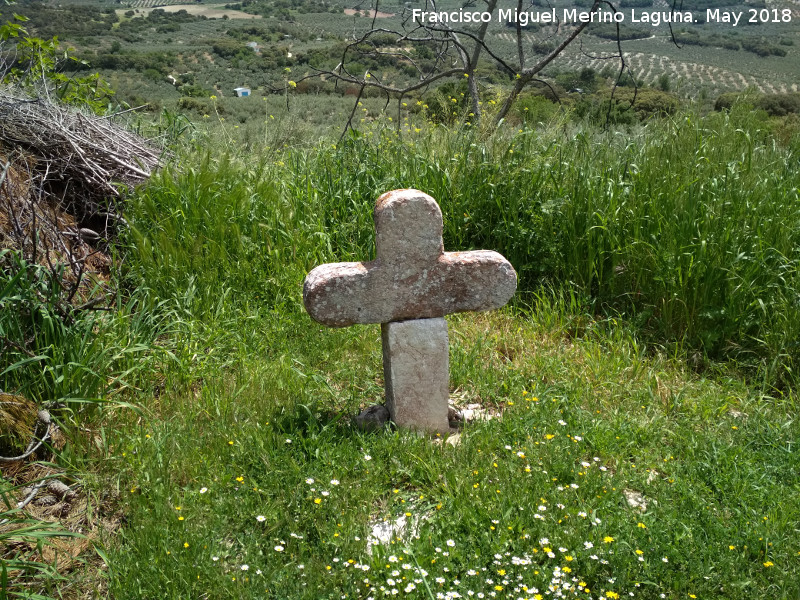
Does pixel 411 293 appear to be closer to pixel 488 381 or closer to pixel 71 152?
pixel 488 381

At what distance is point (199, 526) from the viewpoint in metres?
2.89

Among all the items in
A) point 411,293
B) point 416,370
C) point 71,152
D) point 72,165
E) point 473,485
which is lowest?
point 473,485

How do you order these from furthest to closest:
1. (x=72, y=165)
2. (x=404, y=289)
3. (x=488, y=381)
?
(x=72, y=165)
(x=488, y=381)
(x=404, y=289)

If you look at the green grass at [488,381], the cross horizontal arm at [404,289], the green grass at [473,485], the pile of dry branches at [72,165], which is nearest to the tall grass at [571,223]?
the green grass at [488,381]

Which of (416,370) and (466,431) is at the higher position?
(416,370)

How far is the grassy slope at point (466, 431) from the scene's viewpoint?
2684mm

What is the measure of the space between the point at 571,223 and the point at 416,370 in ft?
7.49

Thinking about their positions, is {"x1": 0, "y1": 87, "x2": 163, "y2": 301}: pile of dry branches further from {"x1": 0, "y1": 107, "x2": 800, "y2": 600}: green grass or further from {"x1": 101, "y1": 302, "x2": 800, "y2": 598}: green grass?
{"x1": 101, "y1": 302, "x2": 800, "y2": 598}: green grass

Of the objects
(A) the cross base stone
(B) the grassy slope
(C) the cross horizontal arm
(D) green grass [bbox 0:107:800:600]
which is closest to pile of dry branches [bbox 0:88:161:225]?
(D) green grass [bbox 0:107:800:600]

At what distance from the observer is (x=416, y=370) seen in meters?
3.60

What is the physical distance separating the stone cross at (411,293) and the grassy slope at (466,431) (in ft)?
1.04

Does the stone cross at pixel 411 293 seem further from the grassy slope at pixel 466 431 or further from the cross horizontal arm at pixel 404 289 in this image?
the grassy slope at pixel 466 431

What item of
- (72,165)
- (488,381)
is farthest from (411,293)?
(72,165)

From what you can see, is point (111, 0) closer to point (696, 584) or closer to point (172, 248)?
point (172, 248)
